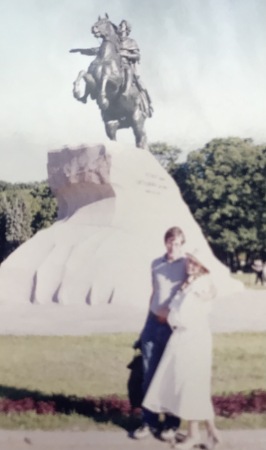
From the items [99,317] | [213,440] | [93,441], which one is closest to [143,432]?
[93,441]

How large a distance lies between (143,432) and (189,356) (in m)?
0.54

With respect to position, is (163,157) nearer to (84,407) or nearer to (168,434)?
(84,407)

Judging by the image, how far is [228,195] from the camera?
15.6 m

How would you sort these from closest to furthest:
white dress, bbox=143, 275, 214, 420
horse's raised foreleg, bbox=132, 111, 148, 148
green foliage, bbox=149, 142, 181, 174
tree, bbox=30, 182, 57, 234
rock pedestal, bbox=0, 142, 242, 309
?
white dress, bbox=143, 275, 214, 420 → rock pedestal, bbox=0, 142, 242, 309 → green foliage, bbox=149, 142, 181, 174 → horse's raised foreleg, bbox=132, 111, 148, 148 → tree, bbox=30, 182, 57, 234

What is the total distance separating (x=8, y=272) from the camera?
10375 millimetres

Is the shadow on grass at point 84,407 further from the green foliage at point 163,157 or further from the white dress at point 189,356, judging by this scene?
the green foliage at point 163,157

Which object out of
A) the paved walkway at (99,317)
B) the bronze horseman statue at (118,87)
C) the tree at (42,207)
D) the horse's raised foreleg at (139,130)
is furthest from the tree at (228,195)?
the paved walkway at (99,317)

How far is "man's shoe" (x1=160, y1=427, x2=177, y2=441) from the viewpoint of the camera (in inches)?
148

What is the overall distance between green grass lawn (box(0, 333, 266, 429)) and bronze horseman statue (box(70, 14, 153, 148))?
554cm

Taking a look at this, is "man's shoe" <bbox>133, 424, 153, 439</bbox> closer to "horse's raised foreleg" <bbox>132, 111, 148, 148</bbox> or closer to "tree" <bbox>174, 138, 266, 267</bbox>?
"horse's raised foreleg" <bbox>132, 111, 148, 148</bbox>

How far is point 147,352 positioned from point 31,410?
3.00 feet

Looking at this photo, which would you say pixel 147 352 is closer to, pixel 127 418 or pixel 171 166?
pixel 127 418

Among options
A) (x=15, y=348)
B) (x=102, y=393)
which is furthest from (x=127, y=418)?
(x=15, y=348)

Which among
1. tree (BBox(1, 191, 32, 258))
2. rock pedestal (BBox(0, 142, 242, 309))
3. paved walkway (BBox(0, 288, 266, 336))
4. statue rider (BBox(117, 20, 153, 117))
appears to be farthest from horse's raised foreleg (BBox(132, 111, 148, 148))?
paved walkway (BBox(0, 288, 266, 336))
